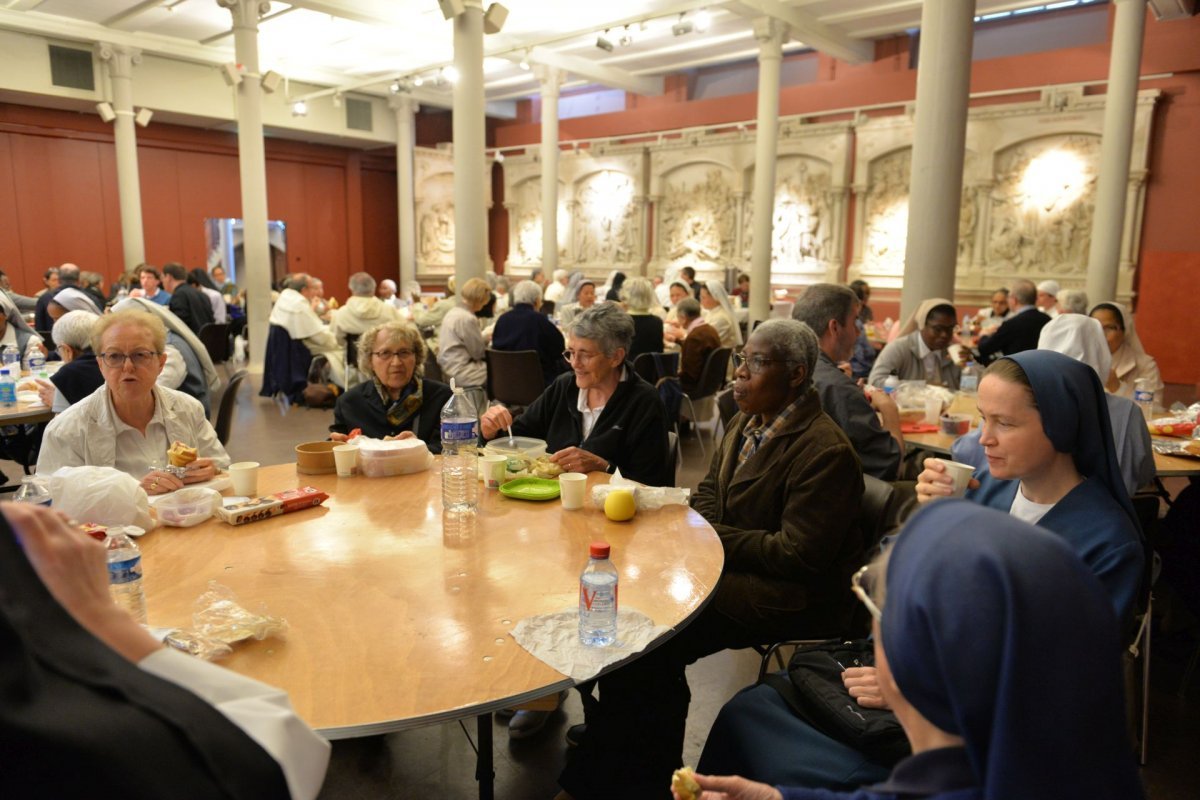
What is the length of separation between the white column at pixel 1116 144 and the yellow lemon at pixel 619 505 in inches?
337

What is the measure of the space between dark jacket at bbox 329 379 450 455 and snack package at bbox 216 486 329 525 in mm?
842

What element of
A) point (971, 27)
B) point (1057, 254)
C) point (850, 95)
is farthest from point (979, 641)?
point (850, 95)

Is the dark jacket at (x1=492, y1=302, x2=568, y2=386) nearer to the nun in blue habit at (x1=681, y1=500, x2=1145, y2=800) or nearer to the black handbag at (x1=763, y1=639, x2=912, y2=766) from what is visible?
the black handbag at (x1=763, y1=639, x2=912, y2=766)

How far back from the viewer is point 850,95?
12.9 meters

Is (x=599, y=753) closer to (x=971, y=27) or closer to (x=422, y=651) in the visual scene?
(x=422, y=651)

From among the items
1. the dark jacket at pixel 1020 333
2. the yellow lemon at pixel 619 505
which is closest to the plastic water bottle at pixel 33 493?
the yellow lemon at pixel 619 505

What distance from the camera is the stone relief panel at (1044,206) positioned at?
10891 millimetres

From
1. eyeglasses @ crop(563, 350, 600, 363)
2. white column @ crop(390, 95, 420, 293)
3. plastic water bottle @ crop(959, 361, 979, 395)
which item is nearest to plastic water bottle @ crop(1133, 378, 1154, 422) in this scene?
plastic water bottle @ crop(959, 361, 979, 395)

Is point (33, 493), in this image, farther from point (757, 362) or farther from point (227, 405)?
point (227, 405)

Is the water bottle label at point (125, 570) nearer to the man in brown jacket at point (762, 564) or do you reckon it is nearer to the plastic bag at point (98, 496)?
the plastic bag at point (98, 496)

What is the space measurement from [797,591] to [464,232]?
22.7 ft

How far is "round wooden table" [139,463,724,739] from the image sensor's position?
4.71 feet

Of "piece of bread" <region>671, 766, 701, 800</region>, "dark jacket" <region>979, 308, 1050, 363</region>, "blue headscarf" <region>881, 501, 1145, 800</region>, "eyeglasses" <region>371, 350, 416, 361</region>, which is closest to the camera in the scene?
"blue headscarf" <region>881, 501, 1145, 800</region>

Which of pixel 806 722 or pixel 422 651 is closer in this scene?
pixel 422 651
